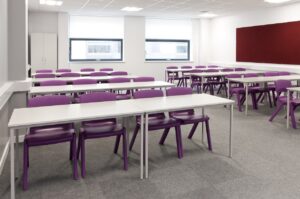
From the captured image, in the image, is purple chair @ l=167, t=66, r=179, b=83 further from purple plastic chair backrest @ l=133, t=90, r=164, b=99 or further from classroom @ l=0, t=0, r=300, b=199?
purple plastic chair backrest @ l=133, t=90, r=164, b=99

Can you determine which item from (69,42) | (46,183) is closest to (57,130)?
(46,183)

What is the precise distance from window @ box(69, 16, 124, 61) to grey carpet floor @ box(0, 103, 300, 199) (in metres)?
7.02

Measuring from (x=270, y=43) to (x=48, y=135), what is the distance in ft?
26.9

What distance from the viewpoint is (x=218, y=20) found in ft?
38.3

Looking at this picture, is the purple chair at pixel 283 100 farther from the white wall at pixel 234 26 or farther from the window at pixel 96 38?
the window at pixel 96 38

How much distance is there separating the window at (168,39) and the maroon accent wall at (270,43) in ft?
7.64

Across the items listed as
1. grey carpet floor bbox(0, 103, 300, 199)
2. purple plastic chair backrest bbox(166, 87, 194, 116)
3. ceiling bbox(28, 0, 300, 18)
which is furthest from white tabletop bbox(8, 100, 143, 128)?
ceiling bbox(28, 0, 300, 18)

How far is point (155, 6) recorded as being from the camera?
8.80 m

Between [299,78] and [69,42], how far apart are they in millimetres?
7591

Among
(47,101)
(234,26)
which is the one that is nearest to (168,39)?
(234,26)

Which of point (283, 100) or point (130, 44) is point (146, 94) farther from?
point (130, 44)

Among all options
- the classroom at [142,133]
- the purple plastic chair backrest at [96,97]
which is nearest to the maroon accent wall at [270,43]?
the classroom at [142,133]

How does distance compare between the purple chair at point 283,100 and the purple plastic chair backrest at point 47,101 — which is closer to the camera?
the purple plastic chair backrest at point 47,101

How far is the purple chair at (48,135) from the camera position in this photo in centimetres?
288
